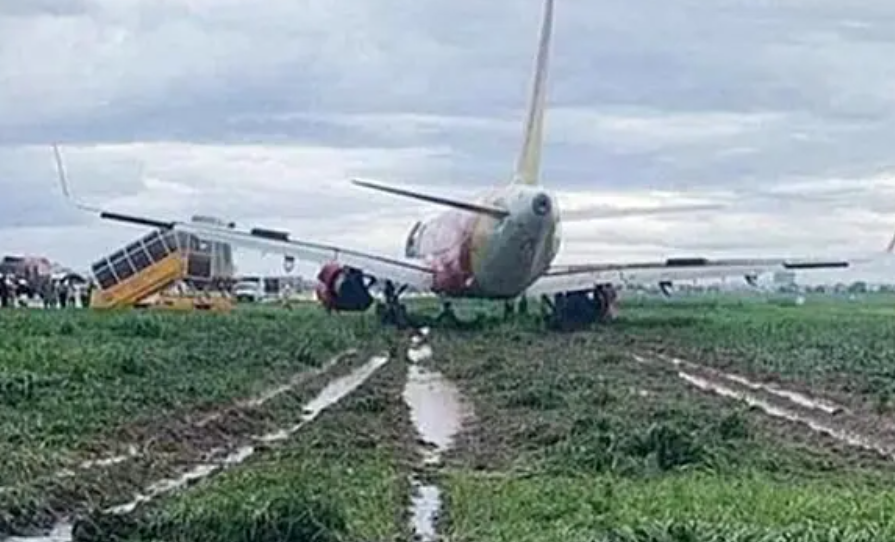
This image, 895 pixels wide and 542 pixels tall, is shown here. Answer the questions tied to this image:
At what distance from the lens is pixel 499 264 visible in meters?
63.6

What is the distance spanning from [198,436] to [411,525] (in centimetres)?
957

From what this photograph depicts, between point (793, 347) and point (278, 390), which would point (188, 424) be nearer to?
point (278, 390)

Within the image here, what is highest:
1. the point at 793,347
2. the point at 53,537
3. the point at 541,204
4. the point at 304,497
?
the point at 541,204

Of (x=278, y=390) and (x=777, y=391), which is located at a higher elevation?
(x=777, y=391)

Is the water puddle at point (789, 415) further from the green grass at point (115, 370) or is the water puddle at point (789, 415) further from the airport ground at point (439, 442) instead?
the green grass at point (115, 370)

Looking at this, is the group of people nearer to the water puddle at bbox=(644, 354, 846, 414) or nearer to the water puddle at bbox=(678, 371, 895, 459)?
the water puddle at bbox=(644, 354, 846, 414)

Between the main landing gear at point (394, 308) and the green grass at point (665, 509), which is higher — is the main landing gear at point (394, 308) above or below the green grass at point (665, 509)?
below

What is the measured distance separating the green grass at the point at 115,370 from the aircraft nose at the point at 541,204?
19.7 ft

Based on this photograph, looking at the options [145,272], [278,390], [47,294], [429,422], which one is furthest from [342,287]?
[429,422]

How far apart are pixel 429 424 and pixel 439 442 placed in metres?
3.18

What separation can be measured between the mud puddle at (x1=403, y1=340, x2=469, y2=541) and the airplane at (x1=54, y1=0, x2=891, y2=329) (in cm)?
1147

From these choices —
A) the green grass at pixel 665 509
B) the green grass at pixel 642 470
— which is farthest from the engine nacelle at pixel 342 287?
the green grass at pixel 665 509

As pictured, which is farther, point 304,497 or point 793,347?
point 793,347

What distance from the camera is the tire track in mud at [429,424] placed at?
19217mm
